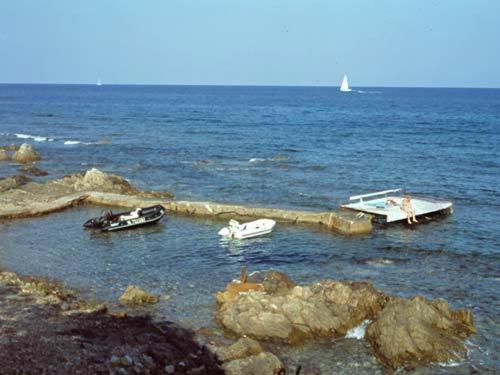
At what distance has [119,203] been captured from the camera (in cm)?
3919

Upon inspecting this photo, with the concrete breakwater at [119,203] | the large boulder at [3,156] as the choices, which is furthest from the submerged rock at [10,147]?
the concrete breakwater at [119,203]

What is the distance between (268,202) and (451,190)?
16123 millimetres

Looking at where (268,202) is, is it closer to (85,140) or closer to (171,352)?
(171,352)

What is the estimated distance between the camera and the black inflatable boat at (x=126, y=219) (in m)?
33.5

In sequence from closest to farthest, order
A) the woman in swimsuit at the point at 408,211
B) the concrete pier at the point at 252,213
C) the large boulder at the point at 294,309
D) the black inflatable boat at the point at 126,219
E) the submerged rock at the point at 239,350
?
the submerged rock at the point at 239,350 < the large boulder at the point at 294,309 < the black inflatable boat at the point at 126,219 < the concrete pier at the point at 252,213 < the woman in swimsuit at the point at 408,211

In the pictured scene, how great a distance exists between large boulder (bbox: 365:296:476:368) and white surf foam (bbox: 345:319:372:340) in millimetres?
355

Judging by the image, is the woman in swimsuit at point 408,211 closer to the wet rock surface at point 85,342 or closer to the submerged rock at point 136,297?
the submerged rock at point 136,297

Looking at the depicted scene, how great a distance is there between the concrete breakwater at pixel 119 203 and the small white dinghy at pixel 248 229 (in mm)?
2721

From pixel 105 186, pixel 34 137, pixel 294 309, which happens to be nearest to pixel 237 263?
pixel 294 309

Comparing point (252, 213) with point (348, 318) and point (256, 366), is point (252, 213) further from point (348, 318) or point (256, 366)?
point (256, 366)

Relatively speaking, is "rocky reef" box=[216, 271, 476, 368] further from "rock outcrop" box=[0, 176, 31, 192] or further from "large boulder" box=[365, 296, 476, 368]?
"rock outcrop" box=[0, 176, 31, 192]

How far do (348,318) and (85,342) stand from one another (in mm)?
9495

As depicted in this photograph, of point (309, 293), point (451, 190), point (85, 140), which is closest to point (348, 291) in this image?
point (309, 293)

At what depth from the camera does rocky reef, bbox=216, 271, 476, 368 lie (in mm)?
18344
